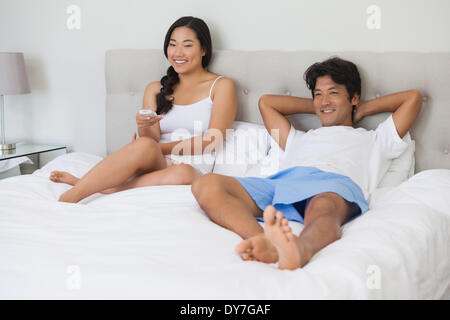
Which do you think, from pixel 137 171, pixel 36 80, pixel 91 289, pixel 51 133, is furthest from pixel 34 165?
pixel 91 289

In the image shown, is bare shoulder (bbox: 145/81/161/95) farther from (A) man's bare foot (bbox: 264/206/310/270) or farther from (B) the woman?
(A) man's bare foot (bbox: 264/206/310/270)

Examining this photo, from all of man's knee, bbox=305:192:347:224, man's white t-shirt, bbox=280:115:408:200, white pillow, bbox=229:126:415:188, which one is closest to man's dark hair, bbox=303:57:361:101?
man's white t-shirt, bbox=280:115:408:200

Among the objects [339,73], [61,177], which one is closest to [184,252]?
[61,177]

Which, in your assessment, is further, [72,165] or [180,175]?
[72,165]

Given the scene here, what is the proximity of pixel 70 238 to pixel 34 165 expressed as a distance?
161cm

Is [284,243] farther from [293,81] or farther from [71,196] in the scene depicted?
[293,81]

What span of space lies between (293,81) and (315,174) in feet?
2.30

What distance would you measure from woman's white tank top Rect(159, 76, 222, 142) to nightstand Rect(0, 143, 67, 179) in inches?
30.8

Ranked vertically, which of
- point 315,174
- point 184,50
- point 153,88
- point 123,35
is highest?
point 123,35

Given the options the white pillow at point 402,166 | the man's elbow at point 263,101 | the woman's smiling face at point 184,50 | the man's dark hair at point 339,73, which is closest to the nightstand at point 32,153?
the woman's smiling face at point 184,50

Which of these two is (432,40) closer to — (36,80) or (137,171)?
(137,171)

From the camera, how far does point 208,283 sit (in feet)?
3.40

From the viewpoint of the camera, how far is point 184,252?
124cm

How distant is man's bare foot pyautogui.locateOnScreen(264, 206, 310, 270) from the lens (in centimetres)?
115
